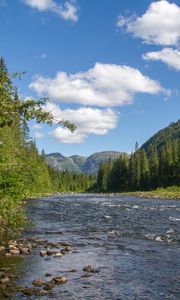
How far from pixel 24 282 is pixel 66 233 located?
15.0 metres

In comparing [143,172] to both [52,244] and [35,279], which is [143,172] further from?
[35,279]

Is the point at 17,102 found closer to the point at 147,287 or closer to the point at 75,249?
the point at 147,287

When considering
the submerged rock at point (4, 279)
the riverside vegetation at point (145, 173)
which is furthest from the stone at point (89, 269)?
the riverside vegetation at point (145, 173)

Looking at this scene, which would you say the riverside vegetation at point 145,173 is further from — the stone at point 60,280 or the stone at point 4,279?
the stone at point 4,279

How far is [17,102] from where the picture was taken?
13023 mm

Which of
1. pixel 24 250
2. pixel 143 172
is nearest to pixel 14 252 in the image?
pixel 24 250

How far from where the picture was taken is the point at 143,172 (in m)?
143

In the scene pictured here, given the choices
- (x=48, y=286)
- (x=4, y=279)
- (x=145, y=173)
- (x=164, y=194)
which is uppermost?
(x=145, y=173)

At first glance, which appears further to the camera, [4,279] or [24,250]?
[24,250]

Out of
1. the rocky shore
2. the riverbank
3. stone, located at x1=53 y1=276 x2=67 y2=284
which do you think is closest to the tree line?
the riverbank

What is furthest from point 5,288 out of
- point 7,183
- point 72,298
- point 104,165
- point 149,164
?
point 104,165

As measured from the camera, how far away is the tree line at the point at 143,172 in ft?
414

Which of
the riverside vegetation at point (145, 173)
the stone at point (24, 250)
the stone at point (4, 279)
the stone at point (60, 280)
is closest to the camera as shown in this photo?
the stone at point (4, 279)

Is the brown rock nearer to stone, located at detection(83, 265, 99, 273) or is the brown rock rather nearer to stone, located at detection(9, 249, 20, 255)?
stone, located at detection(9, 249, 20, 255)
